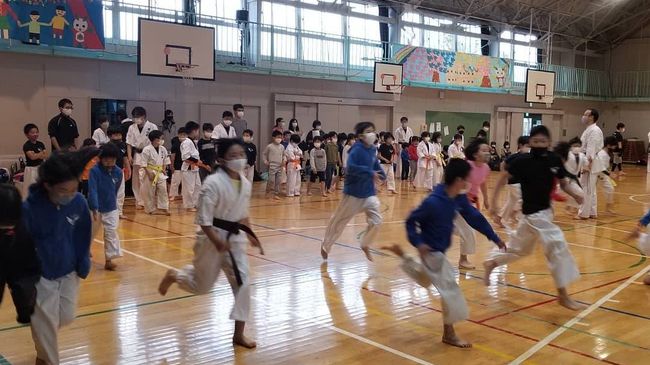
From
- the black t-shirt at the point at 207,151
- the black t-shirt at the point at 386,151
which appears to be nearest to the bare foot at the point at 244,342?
the black t-shirt at the point at 207,151

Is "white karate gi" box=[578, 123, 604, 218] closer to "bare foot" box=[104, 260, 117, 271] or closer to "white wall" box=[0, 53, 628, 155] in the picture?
"bare foot" box=[104, 260, 117, 271]

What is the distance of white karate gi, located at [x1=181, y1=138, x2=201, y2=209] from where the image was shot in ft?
38.8

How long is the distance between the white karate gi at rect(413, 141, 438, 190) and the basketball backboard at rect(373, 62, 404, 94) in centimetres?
311

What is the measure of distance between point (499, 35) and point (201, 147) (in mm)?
16847

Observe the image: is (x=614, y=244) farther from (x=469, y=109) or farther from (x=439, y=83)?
(x=469, y=109)

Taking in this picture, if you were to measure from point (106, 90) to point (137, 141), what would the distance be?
150 inches

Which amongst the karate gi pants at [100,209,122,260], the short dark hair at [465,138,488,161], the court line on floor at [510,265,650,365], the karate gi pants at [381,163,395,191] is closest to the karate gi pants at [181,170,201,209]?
the karate gi pants at [100,209,122,260]

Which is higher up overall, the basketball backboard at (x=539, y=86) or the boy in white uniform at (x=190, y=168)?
the basketball backboard at (x=539, y=86)

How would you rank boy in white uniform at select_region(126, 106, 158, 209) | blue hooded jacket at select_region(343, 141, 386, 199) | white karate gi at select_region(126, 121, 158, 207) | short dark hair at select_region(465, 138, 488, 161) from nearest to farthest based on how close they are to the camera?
short dark hair at select_region(465, 138, 488, 161) < blue hooded jacket at select_region(343, 141, 386, 199) < boy in white uniform at select_region(126, 106, 158, 209) < white karate gi at select_region(126, 121, 158, 207)

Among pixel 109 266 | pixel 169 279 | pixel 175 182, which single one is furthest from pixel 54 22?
pixel 169 279

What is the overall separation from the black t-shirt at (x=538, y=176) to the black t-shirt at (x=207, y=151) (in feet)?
24.9

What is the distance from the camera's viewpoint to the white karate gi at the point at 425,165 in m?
16.4

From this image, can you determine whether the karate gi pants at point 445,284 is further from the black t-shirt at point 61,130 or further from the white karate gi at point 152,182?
the black t-shirt at point 61,130

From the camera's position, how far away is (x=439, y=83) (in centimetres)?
2112
